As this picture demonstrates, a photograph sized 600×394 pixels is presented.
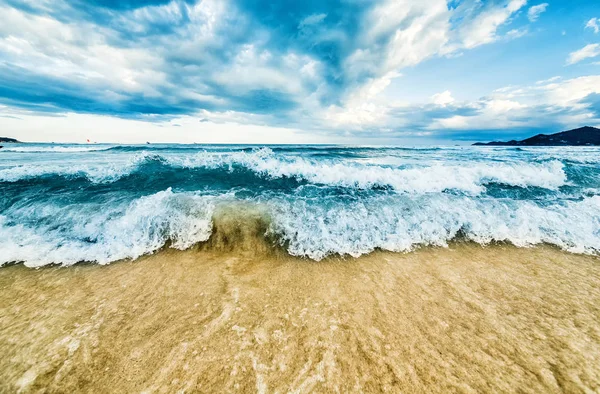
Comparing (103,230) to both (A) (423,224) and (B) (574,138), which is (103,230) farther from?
(B) (574,138)

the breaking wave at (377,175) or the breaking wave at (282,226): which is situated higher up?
the breaking wave at (377,175)

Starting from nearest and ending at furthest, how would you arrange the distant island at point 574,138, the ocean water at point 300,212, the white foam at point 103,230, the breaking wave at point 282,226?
the white foam at point 103,230 < the breaking wave at point 282,226 < the ocean water at point 300,212 < the distant island at point 574,138

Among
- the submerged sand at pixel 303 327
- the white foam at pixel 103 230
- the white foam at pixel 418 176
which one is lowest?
the submerged sand at pixel 303 327

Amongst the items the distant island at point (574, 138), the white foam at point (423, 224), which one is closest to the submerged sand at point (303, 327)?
the white foam at point (423, 224)

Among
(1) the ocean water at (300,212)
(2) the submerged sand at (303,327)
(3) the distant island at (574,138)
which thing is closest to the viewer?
(2) the submerged sand at (303,327)

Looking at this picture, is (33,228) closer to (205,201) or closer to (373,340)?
(205,201)

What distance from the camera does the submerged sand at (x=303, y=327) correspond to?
2076 millimetres

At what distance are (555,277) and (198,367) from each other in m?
5.15

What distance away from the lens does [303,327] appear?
263 cm

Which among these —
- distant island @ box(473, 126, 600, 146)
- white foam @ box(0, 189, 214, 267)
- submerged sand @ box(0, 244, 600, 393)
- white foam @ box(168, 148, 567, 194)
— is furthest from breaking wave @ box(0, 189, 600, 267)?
distant island @ box(473, 126, 600, 146)

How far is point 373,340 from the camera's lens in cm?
246

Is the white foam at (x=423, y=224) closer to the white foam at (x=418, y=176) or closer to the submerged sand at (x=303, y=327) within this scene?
the submerged sand at (x=303, y=327)

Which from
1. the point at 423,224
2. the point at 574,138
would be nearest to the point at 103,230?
the point at 423,224

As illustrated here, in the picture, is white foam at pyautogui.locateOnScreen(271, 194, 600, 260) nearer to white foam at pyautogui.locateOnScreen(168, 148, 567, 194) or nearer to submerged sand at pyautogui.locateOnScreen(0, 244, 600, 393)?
submerged sand at pyautogui.locateOnScreen(0, 244, 600, 393)
